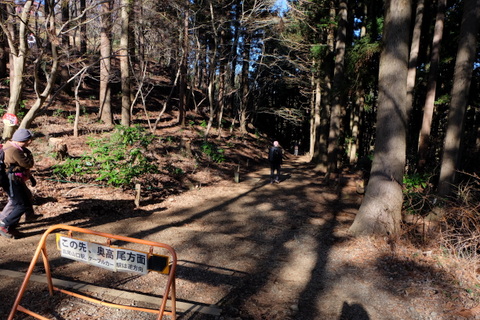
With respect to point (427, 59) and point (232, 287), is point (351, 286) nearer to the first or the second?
point (232, 287)

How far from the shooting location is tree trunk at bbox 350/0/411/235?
266 inches

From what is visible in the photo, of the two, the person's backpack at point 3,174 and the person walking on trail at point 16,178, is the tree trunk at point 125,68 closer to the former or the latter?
the person walking on trail at point 16,178

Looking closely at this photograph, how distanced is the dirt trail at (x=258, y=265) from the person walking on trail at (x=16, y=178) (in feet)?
1.35

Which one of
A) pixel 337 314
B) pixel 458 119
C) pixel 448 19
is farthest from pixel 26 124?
pixel 448 19

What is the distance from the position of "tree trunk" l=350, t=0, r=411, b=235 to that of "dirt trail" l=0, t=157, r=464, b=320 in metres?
0.64

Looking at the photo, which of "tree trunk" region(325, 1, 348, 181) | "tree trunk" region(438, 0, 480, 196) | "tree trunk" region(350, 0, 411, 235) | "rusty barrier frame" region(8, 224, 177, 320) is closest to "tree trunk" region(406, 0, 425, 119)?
"tree trunk" region(325, 1, 348, 181)

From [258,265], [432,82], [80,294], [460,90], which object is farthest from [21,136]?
[432,82]

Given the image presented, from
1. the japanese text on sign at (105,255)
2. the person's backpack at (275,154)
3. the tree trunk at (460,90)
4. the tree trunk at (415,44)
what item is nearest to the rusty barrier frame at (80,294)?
the japanese text on sign at (105,255)

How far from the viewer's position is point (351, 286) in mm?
4816

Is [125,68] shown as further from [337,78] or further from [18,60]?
[337,78]

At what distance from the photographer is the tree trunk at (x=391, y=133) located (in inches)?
266

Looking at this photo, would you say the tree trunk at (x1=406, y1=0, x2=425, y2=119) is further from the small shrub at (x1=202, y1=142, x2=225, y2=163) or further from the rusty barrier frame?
the rusty barrier frame

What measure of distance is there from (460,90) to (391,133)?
355 centimetres

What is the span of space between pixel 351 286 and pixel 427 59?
54.4ft
